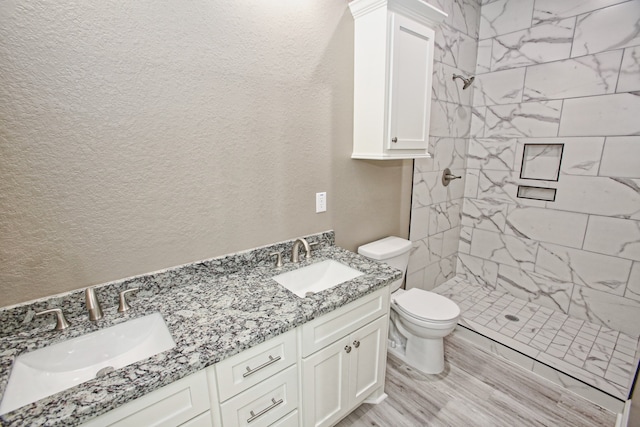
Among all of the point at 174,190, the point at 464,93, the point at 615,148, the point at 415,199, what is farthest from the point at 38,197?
the point at 615,148

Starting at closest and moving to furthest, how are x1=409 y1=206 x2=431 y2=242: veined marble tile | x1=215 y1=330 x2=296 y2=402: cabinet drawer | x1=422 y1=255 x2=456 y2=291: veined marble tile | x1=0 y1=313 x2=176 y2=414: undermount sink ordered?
x1=0 y1=313 x2=176 y2=414: undermount sink, x1=215 y1=330 x2=296 y2=402: cabinet drawer, x1=409 y1=206 x2=431 y2=242: veined marble tile, x1=422 y1=255 x2=456 y2=291: veined marble tile

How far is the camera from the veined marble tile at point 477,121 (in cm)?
278

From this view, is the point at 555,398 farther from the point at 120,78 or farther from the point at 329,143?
the point at 120,78

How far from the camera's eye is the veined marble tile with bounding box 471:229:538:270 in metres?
2.66

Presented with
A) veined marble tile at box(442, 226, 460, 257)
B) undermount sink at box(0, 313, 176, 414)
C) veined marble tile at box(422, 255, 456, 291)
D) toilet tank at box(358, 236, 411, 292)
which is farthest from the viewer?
veined marble tile at box(442, 226, 460, 257)

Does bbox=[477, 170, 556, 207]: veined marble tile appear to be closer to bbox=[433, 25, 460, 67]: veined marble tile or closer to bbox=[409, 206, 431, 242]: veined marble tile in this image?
→ bbox=[409, 206, 431, 242]: veined marble tile

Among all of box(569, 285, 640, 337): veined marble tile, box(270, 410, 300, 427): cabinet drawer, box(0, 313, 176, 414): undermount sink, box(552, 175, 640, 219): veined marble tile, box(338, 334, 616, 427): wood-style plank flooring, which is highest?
box(552, 175, 640, 219): veined marble tile

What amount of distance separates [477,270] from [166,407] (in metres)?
2.99

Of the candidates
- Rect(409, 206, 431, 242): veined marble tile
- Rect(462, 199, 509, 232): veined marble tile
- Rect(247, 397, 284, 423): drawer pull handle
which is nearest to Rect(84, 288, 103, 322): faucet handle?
Rect(247, 397, 284, 423): drawer pull handle

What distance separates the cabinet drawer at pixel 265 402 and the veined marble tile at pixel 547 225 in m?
2.48

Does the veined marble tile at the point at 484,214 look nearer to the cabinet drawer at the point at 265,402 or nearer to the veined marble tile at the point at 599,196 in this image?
the veined marble tile at the point at 599,196

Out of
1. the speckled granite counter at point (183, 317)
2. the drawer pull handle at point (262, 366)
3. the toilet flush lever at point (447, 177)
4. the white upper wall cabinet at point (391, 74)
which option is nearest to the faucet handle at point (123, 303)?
the speckled granite counter at point (183, 317)

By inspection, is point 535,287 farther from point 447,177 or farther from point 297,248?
point 297,248

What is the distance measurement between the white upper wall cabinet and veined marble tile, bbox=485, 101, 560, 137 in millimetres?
1252
